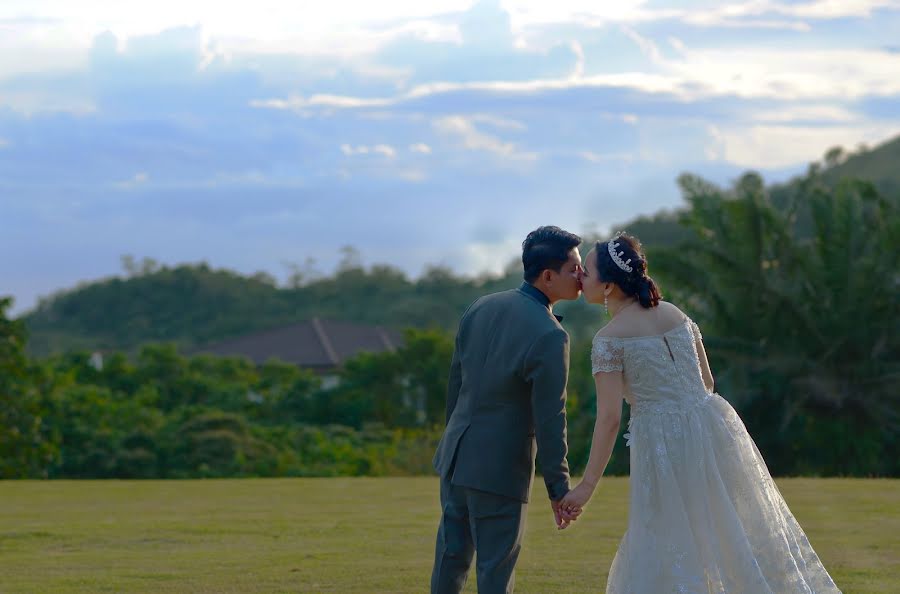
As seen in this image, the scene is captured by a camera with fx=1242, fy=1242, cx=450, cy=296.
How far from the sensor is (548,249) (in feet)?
19.1

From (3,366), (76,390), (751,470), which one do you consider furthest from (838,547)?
(76,390)

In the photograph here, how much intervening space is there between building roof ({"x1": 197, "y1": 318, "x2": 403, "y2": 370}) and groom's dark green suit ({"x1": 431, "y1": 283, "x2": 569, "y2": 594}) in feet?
149

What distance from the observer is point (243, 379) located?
38750 millimetres

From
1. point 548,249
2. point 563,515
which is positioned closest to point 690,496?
point 563,515

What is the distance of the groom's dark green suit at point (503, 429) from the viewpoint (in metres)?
5.61

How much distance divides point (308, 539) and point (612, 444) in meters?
5.99

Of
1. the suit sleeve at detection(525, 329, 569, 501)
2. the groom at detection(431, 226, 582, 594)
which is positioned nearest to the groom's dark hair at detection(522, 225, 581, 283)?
Result: the groom at detection(431, 226, 582, 594)

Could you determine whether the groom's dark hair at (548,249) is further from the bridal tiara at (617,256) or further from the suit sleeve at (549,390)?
the suit sleeve at (549,390)

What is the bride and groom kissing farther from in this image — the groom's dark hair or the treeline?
the treeline

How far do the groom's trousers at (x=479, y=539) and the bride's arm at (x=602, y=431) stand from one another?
0.90ft

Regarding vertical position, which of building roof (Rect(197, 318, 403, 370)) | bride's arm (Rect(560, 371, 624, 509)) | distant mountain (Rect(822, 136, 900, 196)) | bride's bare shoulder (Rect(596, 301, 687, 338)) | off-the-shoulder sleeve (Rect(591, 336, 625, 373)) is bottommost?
building roof (Rect(197, 318, 403, 370))

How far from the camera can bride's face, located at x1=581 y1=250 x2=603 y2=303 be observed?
5758 mm

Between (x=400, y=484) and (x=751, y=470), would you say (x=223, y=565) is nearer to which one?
(x=751, y=470)

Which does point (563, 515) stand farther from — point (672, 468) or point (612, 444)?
point (672, 468)
